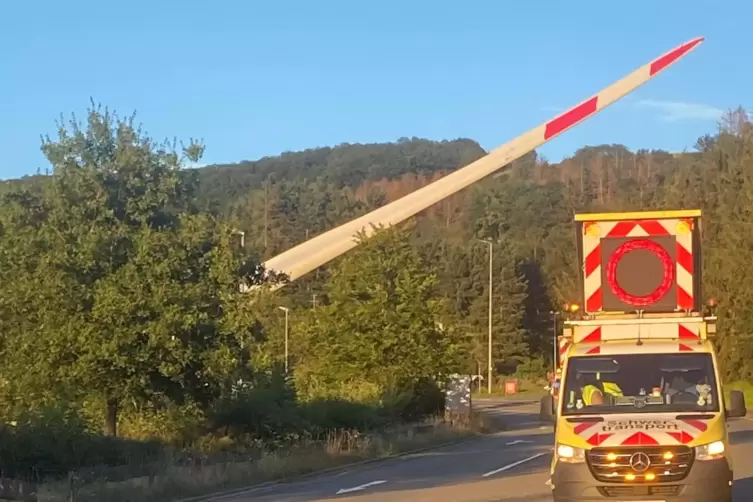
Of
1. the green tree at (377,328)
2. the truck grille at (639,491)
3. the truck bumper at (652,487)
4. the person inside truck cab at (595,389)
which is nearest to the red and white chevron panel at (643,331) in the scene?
the person inside truck cab at (595,389)

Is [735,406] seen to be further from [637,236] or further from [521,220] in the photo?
[521,220]

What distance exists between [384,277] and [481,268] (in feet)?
228

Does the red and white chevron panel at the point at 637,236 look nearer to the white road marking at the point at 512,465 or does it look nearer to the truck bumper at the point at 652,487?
the truck bumper at the point at 652,487

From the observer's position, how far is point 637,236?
520 inches

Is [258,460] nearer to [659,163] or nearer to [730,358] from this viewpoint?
[730,358]

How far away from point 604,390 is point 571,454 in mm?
929

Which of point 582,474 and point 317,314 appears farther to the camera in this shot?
point 317,314

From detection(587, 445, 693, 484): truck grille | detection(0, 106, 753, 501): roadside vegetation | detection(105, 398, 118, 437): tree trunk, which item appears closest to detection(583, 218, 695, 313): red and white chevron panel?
detection(587, 445, 693, 484): truck grille

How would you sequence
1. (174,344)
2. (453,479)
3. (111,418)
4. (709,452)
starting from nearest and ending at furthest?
(709,452)
(453,479)
(174,344)
(111,418)

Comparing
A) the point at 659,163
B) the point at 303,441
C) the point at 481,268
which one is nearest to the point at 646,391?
the point at 303,441

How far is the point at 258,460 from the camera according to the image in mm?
22953

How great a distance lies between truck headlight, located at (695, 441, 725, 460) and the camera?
37.2 feet

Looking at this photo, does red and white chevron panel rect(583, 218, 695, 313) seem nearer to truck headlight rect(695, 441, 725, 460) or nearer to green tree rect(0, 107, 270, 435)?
truck headlight rect(695, 441, 725, 460)

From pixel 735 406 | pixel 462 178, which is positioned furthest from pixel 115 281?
pixel 462 178
